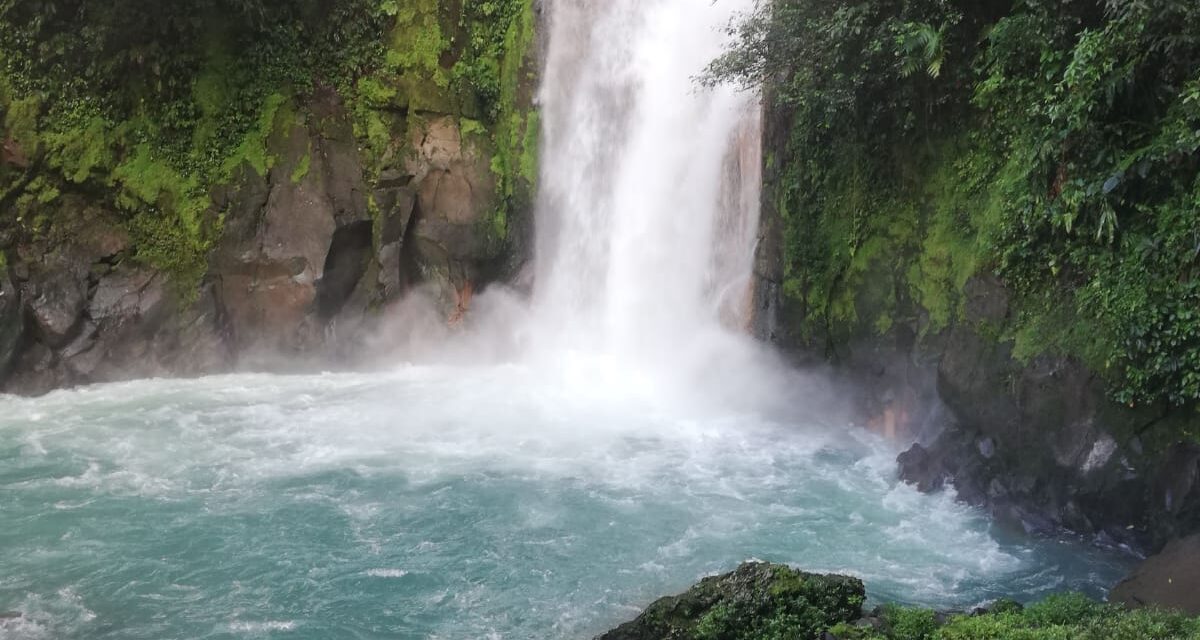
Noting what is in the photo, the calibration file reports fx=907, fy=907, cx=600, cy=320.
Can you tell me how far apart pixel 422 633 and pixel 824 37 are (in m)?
8.53

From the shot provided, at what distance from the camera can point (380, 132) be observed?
16859mm

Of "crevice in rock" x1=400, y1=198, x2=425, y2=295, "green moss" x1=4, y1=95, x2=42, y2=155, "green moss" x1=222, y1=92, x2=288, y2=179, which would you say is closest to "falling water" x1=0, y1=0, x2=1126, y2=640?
"crevice in rock" x1=400, y1=198, x2=425, y2=295

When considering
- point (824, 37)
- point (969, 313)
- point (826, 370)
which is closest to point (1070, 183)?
point (969, 313)

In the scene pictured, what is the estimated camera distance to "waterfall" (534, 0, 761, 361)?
1527 cm

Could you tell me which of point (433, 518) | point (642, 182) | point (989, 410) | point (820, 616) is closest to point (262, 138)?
point (642, 182)

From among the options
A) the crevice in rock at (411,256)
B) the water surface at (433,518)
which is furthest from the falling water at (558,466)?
the crevice in rock at (411,256)

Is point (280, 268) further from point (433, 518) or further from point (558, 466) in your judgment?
point (433, 518)

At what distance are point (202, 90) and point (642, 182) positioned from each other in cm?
808

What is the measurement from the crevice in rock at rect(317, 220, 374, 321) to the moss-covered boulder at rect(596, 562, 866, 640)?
10.9 metres

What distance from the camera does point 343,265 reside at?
666 inches

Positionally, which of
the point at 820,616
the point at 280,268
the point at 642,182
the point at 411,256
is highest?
the point at 642,182

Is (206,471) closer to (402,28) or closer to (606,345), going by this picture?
(606,345)

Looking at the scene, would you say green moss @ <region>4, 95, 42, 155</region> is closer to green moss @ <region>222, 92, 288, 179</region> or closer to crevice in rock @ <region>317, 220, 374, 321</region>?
green moss @ <region>222, 92, 288, 179</region>

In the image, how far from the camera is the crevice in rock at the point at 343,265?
1667cm
